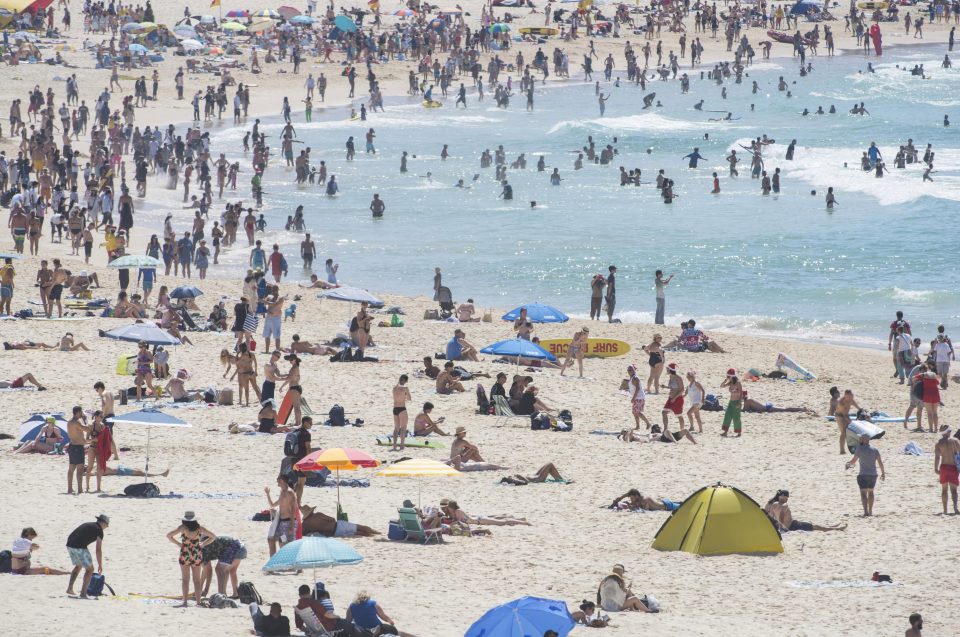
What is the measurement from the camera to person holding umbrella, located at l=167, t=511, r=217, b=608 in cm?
1092

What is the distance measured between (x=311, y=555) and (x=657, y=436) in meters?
7.56

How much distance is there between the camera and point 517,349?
19391mm

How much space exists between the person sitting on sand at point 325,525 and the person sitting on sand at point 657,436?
5.12 meters

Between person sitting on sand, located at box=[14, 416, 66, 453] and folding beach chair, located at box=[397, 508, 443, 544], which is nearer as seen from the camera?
folding beach chair, located at box=[397, 508, 443, 544]

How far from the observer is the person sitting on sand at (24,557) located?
11.5 m

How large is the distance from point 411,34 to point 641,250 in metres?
27.9

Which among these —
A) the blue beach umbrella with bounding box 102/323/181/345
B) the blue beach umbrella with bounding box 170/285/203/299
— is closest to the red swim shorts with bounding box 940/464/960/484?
the blue beach umbrella with bounding box 102/323/181/345

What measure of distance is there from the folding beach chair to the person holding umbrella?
2.52 meters

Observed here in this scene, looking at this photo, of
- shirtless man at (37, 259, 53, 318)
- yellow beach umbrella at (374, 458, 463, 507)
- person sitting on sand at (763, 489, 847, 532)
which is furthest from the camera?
shirtless man at (37, 259, 53, 318)

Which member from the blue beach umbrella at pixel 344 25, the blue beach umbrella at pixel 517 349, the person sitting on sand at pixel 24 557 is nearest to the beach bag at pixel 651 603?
the person sitting on sand at pixel 24 557

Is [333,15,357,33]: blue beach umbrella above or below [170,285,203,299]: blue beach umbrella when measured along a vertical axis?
above

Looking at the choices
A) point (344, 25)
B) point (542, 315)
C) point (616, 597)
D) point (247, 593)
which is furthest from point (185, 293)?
point (344, 25)

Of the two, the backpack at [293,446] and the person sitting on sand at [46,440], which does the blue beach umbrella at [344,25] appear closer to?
the person sitting on sand at [46,440]

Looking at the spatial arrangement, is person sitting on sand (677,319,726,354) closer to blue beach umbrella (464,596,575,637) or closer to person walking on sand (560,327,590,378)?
person walking on sand (560,327,590,378)
